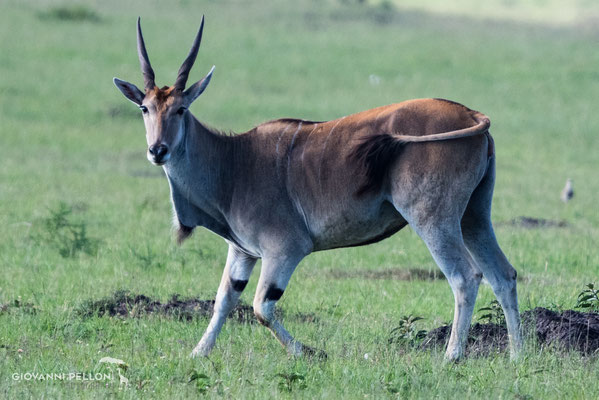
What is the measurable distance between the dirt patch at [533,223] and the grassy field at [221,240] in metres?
0.19

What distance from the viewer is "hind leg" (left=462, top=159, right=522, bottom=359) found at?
6914mm

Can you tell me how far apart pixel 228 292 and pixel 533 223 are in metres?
6.53

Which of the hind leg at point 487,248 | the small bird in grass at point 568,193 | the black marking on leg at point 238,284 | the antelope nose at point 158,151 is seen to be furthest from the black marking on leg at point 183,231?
the small bird in grass at point 568,193

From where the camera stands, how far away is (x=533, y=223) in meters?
12.7

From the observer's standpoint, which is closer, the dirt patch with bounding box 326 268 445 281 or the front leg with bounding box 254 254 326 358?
the front leg with bounding box 254 254 326 358

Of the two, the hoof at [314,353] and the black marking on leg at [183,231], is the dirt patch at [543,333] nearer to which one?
the hoof at [314,353]

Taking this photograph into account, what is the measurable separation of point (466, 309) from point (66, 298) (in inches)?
127

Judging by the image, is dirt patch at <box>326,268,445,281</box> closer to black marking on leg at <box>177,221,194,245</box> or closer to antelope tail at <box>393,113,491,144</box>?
black marking on leg at <box>177,221,194,245</box>

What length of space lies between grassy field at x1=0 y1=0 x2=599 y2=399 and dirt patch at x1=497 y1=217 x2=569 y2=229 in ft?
0.63

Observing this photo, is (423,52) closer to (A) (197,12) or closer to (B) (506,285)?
(A) (197,12)

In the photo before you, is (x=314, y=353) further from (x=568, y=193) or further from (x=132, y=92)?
(x=568, y=193)

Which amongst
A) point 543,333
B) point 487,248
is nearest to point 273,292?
point 487,248

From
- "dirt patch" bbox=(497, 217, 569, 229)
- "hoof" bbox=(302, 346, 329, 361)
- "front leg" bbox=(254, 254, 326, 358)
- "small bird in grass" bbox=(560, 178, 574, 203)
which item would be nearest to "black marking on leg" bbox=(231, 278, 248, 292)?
"front leg" bbox=(254, 254, 326, 358)

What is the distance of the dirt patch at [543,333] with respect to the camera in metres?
6.72
